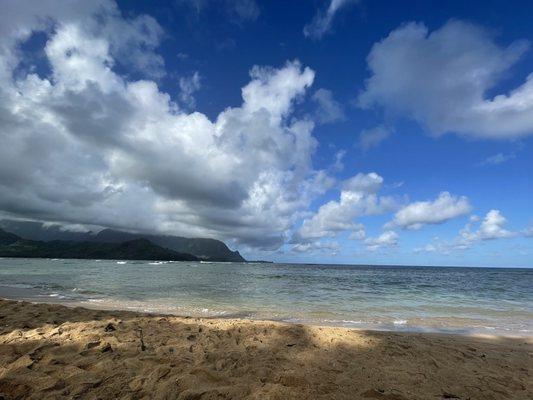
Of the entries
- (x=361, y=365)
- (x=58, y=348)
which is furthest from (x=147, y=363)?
(x=361, y=365)

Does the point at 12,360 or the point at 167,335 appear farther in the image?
the point at 167,335

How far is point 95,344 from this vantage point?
247 inches

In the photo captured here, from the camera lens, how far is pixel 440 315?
51.3ft

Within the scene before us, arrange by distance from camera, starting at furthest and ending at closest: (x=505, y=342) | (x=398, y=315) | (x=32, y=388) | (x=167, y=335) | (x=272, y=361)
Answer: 1. (x=398, y=315)
2. (x=505, y=342)
3. (x=167, y=335)
4. (x=272, y=361)
5. (x=32, y=388)

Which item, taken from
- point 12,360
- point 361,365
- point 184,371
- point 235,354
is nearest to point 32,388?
point 12,360

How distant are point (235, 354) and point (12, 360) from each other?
373 cm

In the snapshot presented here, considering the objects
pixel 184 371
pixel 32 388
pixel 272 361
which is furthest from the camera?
pixel 272 361

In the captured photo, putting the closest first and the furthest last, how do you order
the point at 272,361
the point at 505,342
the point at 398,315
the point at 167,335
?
the point at 272,361 → the point at 167,335 → the point at 505,342 → the point at 398,315

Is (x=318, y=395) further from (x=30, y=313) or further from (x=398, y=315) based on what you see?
(x=398, y=315)

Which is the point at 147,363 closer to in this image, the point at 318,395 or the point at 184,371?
the point at 184,371

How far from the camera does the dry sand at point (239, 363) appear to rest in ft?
14.8

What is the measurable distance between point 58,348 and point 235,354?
10.8 feet

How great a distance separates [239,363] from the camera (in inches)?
225

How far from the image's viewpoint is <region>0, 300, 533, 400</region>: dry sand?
4500 mm
